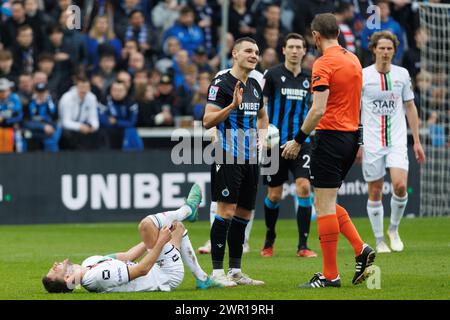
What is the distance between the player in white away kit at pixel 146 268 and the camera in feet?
31.5

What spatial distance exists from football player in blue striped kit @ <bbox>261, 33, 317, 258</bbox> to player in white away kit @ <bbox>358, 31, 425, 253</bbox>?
81cm

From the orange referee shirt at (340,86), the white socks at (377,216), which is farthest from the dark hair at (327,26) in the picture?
the white socks at (377,216)

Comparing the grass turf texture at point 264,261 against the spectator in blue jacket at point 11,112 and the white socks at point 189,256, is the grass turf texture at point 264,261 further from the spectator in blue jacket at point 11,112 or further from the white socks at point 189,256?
the spectator in blue jacket at point 11,112

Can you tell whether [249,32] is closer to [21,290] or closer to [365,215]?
[365,215]

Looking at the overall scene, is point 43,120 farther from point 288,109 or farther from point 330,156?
point 330,156

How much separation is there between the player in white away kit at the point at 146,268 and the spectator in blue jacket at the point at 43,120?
9.18 meters

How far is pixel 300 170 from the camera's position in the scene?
13680 millimetres

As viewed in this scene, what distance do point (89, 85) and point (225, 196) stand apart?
9806 mm

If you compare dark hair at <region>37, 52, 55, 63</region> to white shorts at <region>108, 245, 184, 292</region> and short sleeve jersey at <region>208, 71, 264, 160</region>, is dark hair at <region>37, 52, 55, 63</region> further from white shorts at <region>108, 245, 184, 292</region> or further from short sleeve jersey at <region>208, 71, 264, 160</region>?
white shorts at <region>108, 245, 184, 292</region>

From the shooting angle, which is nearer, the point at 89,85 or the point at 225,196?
the point at 225,196

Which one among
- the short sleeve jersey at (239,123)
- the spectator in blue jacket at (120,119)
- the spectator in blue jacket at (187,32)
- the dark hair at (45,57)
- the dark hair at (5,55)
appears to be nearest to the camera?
the short sleeve jersey at (239,123)

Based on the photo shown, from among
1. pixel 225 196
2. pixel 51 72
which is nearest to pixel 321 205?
pixel 225 196

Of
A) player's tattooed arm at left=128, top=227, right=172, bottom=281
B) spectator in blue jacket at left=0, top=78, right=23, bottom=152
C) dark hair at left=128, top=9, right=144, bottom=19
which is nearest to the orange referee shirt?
player's tattooed arm at left=128, top=227, right=172, bottom=281

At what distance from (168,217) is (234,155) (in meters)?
1.04
